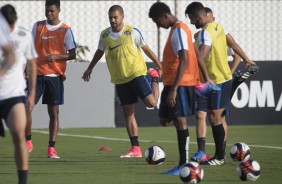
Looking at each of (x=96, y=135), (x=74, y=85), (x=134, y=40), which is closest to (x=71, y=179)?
(x=134, y=40)

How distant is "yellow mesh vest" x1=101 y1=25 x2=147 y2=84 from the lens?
14.2 meters

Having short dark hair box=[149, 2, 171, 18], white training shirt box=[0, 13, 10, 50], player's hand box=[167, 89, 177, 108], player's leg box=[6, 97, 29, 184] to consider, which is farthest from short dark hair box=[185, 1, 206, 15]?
white training shirt box=[0, 13, 10, 50]

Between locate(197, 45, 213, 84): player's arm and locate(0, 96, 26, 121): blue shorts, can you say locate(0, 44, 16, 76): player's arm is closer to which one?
locate(0, 96, 26, 121): blue shorts

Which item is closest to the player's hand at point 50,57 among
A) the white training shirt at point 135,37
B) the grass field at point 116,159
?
the white training shirt at point 135,37

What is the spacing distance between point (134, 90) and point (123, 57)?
50 centimetres

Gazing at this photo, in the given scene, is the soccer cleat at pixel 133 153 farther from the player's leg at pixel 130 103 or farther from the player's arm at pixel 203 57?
the player's arm at pixel 203 57

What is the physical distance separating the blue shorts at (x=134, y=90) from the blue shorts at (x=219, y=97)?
5.56ft

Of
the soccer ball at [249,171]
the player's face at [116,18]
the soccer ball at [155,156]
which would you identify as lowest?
the soccer ball at [155,156]

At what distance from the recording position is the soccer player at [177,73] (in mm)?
11125

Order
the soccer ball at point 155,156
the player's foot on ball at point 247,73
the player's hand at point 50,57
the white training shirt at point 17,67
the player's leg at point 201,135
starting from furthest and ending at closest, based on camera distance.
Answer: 1. the player's hand at point 50,57
2. the player's foot on ball at point 247,73
3. the player's leg at point 201,135
4. the soccer ball at point 155,156
5. the white training shirt at point 17,67

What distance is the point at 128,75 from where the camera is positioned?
46.8ft

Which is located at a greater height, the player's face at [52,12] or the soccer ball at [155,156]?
the player's face at [52,12]

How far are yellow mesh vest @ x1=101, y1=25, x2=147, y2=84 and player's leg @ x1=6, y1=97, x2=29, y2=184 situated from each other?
15.8 feet

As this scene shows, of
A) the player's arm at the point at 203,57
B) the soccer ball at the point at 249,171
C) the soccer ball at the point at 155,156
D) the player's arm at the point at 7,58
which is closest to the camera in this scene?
the player's arm at the point at 7,58
